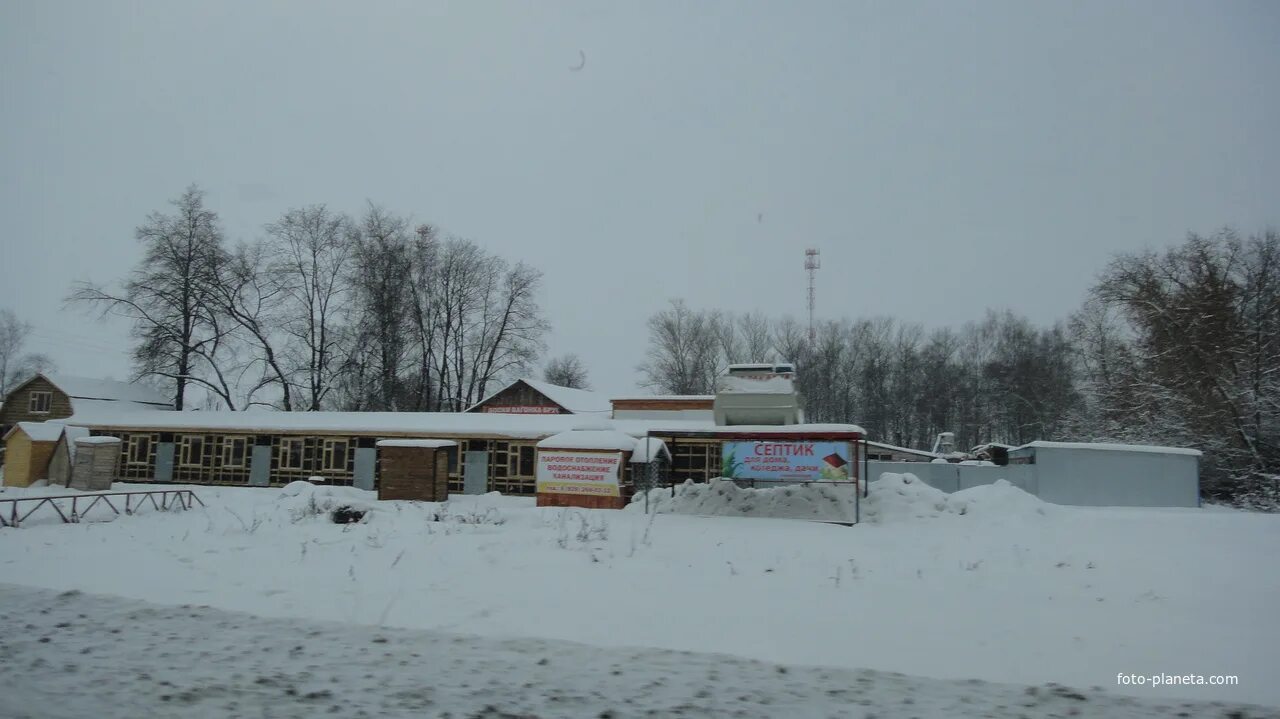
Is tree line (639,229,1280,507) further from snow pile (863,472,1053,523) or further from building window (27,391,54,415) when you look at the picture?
building window (27,391,54,415)

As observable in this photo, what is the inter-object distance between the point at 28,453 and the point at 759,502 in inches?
1065

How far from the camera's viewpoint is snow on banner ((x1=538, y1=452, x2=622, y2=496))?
20.6 metres

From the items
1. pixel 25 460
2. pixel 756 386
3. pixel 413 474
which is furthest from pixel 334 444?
pixel 756 386

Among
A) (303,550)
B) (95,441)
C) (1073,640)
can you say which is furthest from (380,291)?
(1073,640)

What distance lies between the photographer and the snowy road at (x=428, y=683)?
5.29m

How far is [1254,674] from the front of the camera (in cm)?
648

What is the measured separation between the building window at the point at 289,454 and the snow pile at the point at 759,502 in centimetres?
1696

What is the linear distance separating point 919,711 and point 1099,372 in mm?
47227

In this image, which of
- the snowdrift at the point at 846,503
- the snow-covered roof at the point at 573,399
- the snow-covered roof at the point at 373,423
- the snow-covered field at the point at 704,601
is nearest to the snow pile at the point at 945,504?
the snowdrift at the point at 846,503

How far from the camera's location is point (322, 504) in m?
19.0

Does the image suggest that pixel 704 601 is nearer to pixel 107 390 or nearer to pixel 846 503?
pixel 846 503

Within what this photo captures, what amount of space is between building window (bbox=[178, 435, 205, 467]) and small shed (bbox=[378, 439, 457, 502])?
1370cm

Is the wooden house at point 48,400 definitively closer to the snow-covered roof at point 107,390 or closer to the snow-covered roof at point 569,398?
the snow-covered roof at point 107,390

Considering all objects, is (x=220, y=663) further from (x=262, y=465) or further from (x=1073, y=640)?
(x=262, y=465)
